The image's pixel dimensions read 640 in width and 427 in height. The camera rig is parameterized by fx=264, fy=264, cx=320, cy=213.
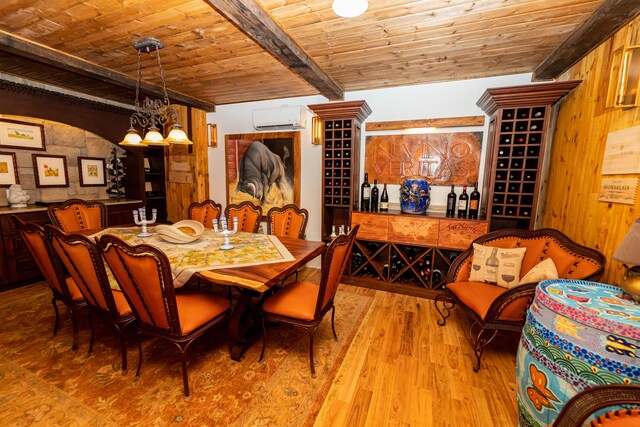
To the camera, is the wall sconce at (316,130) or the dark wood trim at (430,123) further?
the wall sconce at (316,130)

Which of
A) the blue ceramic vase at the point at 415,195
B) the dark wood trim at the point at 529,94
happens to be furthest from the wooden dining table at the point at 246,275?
the dark wood trim at the point at 529,94

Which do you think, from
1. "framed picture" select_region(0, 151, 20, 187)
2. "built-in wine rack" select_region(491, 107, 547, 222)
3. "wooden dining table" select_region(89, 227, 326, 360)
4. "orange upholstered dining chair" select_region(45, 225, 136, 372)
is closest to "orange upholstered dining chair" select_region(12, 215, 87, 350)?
"orange upholstered dining chair" select_region(45, 225, 136, 372)

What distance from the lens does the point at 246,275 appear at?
1594 millimetres

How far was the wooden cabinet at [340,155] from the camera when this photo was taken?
310 cm

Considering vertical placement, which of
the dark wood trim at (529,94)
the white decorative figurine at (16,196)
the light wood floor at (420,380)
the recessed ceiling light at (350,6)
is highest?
the recessed ceiling light at (350,6)

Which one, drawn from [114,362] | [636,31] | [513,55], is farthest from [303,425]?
[513,55]

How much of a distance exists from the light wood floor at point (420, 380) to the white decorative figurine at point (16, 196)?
4.10 metres

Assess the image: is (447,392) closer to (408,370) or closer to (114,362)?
(408,370)

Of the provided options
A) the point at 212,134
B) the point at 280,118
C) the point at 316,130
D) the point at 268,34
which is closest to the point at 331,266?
the point at 268,34

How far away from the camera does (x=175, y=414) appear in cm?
149

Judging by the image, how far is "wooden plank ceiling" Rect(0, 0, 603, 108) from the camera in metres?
1.78

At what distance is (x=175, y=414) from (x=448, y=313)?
7.81 feet

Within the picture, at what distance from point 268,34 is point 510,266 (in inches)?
103

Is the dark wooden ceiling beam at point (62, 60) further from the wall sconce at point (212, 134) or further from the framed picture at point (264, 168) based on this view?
the framed picture at point (264, 168)
